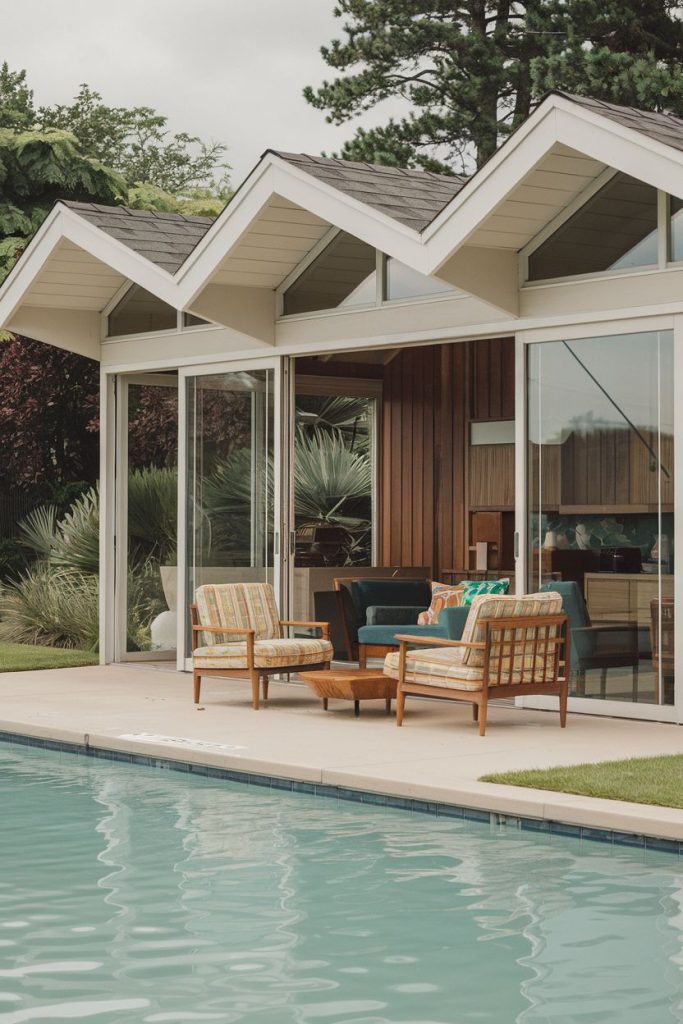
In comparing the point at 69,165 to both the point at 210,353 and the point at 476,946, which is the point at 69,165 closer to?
the point at 210,353

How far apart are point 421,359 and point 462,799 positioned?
32.4 ft

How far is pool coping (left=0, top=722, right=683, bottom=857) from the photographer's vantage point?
22.1 feet

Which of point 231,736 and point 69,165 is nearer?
point 231,736

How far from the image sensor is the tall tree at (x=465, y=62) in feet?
71.7

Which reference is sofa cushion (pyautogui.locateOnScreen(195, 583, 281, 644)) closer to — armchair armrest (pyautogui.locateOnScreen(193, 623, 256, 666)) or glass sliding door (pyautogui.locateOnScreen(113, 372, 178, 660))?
armchair armrest (pyautogui.locateOnScreen(193, 623, 256, 666))

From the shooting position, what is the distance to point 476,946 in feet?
17.9

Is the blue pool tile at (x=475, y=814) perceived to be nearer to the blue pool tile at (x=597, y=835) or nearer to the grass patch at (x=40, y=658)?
the blue pool tile at (x=597, y=835)

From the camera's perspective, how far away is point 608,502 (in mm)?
10484

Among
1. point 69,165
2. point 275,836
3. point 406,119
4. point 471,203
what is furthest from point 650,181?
point 69,165

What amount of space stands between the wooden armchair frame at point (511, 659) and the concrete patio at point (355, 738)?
25 cm

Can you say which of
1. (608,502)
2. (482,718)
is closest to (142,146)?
(608,502)

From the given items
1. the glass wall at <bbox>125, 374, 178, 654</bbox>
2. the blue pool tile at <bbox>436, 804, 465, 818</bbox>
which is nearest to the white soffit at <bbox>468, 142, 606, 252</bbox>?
the blue pool tile at <bbox>436, 804, 465, 818</bbox>

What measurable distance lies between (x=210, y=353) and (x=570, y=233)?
147 inches

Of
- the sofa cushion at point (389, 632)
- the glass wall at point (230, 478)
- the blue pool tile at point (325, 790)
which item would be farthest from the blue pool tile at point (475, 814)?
the glass wall at point (230, 478)
